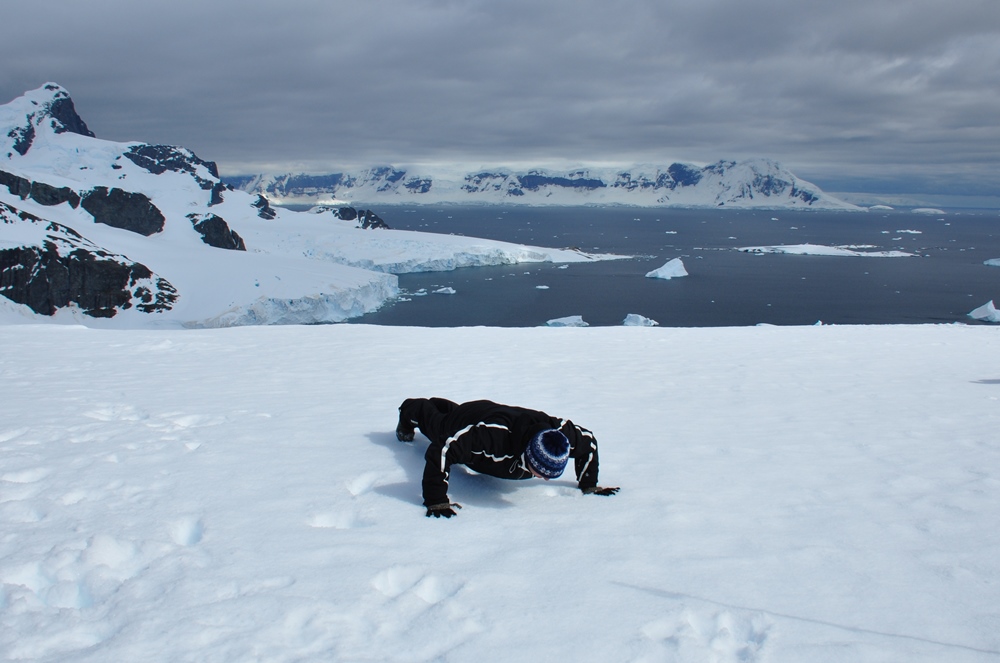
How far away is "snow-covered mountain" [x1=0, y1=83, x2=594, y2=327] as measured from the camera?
53.1m

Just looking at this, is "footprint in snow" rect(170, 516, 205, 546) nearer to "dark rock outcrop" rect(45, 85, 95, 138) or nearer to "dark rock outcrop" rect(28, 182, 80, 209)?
"dark rock outcrop" rect(28, 182, 80, 209)

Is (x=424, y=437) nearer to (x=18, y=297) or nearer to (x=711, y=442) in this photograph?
(x=711, y=442)

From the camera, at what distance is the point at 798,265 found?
275 feet

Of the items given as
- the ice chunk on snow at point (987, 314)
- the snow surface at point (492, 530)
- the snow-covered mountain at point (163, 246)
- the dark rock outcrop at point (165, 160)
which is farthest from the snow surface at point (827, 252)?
the dark rock outcrop at point (165, 160)

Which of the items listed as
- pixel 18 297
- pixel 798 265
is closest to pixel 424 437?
pixel 18 297

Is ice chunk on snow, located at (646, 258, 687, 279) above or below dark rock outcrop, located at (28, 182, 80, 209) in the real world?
below

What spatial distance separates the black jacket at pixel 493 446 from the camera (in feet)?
14.2

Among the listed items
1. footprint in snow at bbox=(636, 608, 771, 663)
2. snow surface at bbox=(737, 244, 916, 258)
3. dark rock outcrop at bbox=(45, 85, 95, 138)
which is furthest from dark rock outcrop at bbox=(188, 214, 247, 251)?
footprint in snow at bbox=(636, 608, 771, 663)

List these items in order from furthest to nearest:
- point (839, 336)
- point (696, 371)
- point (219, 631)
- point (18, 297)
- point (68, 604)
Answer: point (18, 297), point (839, 336), point (696, 371), point (68, 604), point (219, 631)

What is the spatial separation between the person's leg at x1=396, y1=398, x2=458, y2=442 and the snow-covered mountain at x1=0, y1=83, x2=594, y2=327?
48.3 metres

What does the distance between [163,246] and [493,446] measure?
8067 cm

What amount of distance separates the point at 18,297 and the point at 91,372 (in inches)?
2128

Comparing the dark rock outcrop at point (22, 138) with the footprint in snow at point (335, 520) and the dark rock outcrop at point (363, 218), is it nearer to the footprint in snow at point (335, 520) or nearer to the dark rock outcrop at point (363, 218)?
the dark rock outcrop at point (363, 218)

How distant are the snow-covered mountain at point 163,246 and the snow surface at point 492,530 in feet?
156
